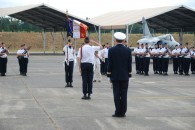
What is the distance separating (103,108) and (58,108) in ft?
3.73

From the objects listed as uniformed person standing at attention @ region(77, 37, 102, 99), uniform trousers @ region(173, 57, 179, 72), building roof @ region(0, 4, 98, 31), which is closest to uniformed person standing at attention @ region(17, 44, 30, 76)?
uniform trousers @ region(173, 57, 179, 72)

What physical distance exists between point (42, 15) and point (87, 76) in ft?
127

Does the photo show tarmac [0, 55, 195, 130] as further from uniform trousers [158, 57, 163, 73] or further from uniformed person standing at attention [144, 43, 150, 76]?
uniform trousers [158, 57, 163, 73]

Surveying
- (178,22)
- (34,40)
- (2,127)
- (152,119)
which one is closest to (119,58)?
(152,119)

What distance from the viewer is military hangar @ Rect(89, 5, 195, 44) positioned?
43.5 m

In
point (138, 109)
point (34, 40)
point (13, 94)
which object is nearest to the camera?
point (138, 109)

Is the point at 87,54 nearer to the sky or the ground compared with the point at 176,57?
nearer to the sky

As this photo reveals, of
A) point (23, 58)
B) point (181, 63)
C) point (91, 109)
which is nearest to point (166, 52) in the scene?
point (181, 63)

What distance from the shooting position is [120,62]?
38.0 ft

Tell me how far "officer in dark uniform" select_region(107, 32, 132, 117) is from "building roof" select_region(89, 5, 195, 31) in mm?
30831

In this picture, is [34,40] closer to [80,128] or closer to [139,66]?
[139,66]

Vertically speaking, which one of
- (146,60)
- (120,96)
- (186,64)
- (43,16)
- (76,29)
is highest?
(43,16)

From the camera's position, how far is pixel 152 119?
10992 millimetres

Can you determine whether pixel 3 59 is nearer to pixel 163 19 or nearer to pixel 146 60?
pixel 146 60
